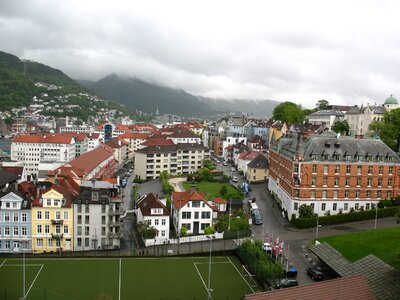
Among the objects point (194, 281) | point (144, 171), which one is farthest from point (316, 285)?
point (144, 171)

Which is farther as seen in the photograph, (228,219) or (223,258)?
(228,219)

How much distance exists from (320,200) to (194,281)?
27902 mm

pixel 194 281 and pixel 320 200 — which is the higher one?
pixel 320 200

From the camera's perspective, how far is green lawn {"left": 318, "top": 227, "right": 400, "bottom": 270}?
49.1 metres

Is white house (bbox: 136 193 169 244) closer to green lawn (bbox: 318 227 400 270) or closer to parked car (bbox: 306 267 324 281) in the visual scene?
parked car (bbox: 306 267 324 281)

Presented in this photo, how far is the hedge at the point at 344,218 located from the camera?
202 ft

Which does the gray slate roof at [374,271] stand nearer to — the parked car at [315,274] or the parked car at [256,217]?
the parked car at [315,274]

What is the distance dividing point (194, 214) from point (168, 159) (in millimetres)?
49372

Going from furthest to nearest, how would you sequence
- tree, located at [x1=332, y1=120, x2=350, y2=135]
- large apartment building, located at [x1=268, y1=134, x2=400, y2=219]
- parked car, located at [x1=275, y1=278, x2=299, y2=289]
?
tree, located at [x1=332, y1=120, x2=350, y2=135] < large apartment building, located at [x1=268, y1=134, x2=400, y2=219] < parked car, located at [x1=275, y1=278, x2=299, y2=289]

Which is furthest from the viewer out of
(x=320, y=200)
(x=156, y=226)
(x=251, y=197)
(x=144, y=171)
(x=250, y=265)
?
(x=144, y=171)

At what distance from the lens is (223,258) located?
53.0 m

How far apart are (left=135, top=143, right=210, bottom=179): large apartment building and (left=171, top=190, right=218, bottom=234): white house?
150 ft

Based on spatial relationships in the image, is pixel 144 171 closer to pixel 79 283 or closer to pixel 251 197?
pixel 251 197

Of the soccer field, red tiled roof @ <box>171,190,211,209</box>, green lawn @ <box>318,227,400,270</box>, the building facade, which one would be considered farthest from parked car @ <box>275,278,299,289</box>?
the building facade
